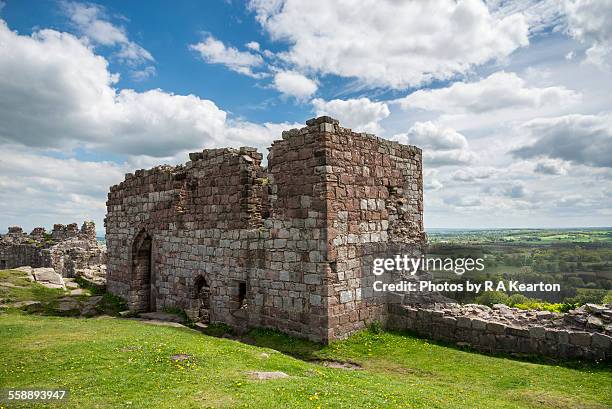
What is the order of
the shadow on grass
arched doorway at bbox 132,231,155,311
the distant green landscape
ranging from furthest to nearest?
the distant green landscape < arched doorway at bbox 132,231,155,311 < the shadow on grass

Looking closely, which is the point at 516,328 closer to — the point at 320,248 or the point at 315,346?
the point at 315,346

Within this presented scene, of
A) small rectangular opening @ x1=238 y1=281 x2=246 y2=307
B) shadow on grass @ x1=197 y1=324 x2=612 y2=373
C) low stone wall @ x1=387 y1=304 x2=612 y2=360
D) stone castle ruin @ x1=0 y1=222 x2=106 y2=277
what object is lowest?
shadow on grass @ x1=197 y1=324 x2=612 y2=373

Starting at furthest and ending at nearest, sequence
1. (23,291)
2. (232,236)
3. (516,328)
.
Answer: (23,291)
(232,236)
(516,328)

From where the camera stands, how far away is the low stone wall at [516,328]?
10523 millimetres

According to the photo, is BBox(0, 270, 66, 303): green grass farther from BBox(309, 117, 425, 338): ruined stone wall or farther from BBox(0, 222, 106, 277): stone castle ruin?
BBox(309, 117, 425, 338): ruined stone wall

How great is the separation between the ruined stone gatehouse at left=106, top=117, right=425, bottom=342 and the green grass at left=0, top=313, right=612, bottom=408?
1469mm

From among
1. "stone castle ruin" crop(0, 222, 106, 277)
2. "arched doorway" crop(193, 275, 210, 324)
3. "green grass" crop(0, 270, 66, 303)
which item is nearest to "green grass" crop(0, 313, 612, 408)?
"arched doorway" crop(193, 275, 210, 324)

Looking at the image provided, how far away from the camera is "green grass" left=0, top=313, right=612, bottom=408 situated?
7773 mm

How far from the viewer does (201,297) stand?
17.2m

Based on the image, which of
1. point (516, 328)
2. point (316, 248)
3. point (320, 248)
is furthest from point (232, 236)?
point (516, 328)

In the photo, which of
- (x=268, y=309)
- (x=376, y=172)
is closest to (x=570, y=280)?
(x=376, y=172)

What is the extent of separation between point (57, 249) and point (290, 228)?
23.6 m

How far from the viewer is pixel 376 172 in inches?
565

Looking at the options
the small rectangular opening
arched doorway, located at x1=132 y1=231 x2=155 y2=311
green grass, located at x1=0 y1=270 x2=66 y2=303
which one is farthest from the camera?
arched doorway, located at x1=132 y1=231 x2=155 y2=311
